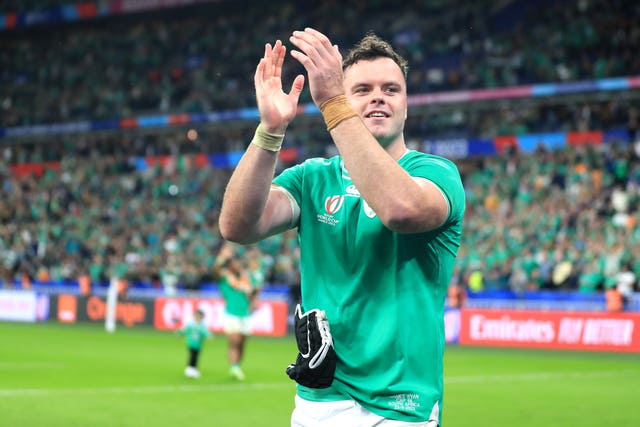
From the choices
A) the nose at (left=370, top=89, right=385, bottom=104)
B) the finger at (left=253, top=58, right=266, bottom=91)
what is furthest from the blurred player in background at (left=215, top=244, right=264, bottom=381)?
the nose at (left=370, top=89, right=385, bottom=104)

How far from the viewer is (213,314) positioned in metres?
26.9

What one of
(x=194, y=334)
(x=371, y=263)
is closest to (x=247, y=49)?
(x=194, y=334)

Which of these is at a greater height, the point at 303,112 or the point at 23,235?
the point at 303,112

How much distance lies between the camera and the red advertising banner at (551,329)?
20844mm

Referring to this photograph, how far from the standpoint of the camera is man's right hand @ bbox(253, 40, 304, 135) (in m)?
3.43

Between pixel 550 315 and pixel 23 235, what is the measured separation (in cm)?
2404

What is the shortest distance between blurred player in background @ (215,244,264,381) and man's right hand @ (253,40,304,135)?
1219 centimetres

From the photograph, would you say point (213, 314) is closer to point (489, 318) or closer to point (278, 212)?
point (489, 318)

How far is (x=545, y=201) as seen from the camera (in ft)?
88.8

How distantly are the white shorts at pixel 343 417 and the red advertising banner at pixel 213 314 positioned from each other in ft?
71.2

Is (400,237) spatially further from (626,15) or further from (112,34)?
(112,34)

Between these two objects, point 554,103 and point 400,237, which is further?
point 554,103

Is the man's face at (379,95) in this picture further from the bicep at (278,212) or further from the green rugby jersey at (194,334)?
the green rugby jersey at (194,334)

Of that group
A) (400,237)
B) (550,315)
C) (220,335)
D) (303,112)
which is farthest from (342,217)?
(303,112)
